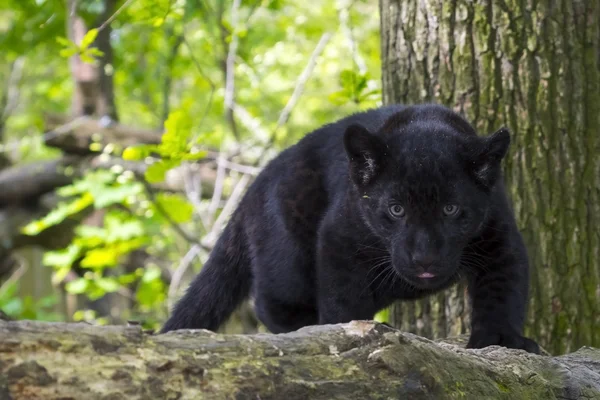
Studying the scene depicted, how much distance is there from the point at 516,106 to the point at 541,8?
21.5 inches

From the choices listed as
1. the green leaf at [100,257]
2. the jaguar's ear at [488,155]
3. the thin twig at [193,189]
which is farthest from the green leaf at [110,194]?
the jaguar's ear at [488,155]

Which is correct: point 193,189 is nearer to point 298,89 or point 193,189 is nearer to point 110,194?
point 110,194

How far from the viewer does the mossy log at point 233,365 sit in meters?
1.71

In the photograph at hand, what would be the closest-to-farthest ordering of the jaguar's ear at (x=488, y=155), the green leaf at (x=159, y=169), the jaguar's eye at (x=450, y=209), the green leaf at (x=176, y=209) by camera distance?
1. the jaguar's eye at (x=450, y=209)
2. the jaguar's ear at (x=488, y=155)
3. the green leaf at (x=159, y=169)
4. the green leaf at (x=176, y=209)

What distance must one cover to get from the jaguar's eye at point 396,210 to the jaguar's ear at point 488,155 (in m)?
0.36

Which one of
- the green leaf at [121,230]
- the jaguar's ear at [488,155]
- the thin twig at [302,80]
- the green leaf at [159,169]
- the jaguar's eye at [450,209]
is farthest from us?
the green leaf at [121,230]

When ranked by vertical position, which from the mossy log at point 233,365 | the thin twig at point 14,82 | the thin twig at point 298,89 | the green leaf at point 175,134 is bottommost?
the mossy log at point 233,365

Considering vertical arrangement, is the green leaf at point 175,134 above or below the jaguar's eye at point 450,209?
above

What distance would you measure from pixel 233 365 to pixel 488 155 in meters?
1.79

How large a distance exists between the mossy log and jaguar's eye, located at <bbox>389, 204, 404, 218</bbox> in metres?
0.87

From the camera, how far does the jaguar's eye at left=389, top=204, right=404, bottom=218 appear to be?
10.7ft

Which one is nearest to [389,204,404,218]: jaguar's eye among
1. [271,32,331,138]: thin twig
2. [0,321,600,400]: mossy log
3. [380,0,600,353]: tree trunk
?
[0,321,600,400]: mossy log

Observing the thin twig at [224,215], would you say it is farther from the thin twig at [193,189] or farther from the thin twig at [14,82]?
the thin twig at [14,82]

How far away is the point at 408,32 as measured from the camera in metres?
4.47
